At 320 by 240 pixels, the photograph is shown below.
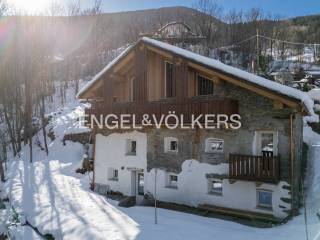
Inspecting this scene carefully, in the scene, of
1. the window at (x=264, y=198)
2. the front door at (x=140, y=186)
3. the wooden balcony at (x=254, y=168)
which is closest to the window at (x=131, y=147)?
the front door at (x=140, y=186)

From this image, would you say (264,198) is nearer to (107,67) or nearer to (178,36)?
(107,67)

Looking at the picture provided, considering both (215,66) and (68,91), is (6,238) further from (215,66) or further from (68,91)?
(68,91)

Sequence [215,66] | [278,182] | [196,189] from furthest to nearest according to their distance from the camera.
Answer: [196,189], [215,66], [278,182]

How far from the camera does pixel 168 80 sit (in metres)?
18.2

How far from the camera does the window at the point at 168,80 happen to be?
59.3 feet

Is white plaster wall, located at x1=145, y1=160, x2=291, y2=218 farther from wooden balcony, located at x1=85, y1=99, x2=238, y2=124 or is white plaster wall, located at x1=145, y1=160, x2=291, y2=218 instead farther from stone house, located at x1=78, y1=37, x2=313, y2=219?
wooden balcony, located at x1=85, y1=99, x2=238, y2=124

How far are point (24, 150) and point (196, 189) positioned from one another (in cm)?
2223

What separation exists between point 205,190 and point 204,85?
501 cm

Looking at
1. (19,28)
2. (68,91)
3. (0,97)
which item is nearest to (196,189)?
(0,97)

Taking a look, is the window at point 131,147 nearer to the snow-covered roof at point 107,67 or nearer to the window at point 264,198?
the snow-covered roof at point 107,67

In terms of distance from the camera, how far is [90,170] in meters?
24.9

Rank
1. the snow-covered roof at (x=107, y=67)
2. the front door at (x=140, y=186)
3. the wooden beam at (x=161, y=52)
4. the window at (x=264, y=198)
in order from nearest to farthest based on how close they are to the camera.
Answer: the window at (x=264, y=198), the wooden beam at (x=161, y=52), the snow-covered roof at (x=107, y=67), the front door at (x=140, y=186)

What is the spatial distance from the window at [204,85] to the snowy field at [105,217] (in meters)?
5.81

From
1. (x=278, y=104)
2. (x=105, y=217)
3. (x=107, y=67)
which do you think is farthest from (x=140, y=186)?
(x=278, y=104)
